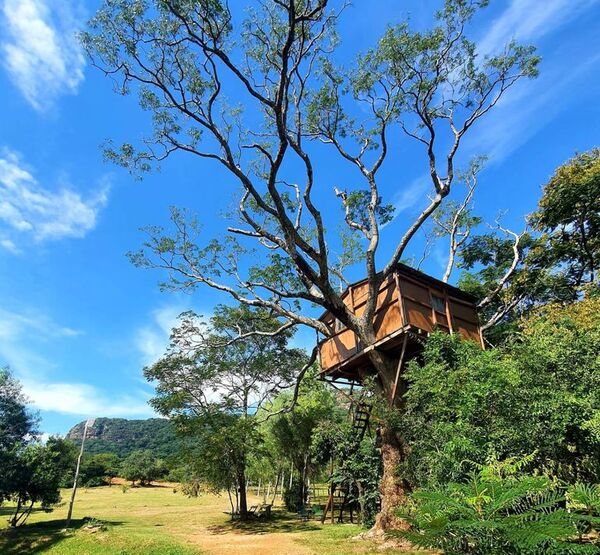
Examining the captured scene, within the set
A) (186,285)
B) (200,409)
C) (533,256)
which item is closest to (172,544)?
(200,409)

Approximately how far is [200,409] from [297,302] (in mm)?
7651

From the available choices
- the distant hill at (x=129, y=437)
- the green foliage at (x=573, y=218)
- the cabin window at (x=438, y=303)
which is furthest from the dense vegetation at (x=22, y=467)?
the distant hill at (x=129, y=437)

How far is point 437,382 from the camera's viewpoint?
1041 centimetres

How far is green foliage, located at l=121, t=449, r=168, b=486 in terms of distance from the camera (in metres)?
58.8

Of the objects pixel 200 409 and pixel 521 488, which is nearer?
pixel 521 488

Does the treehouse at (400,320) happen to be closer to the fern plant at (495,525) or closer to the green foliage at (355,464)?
the green foliage at (355,464)

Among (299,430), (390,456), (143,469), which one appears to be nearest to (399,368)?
(390,456)

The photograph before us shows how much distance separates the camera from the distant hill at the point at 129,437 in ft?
258

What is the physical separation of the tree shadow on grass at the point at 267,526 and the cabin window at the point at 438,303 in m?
10.1

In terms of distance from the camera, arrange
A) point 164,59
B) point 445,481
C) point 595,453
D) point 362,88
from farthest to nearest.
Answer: point 362,88 → point 164,59 → point 445,481 → point 595,453

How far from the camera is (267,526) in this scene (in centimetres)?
1969

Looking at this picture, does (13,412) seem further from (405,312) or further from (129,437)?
(129,437)

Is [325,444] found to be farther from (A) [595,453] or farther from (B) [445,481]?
(A) [595,453]

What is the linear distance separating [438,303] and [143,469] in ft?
190
